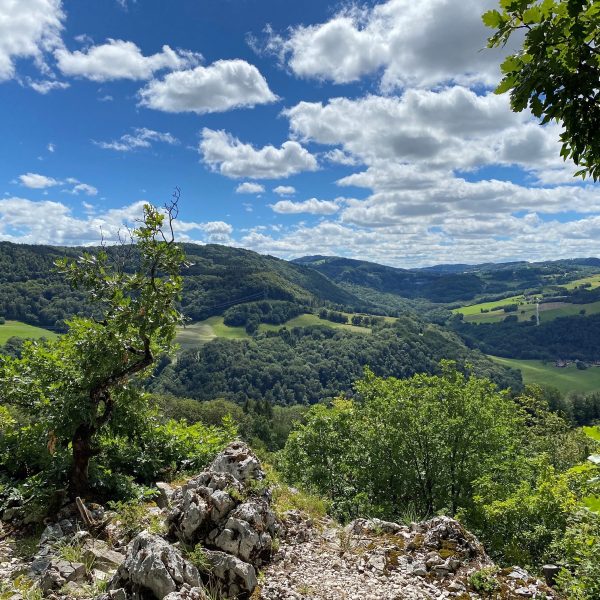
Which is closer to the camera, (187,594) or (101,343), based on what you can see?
(187,594)

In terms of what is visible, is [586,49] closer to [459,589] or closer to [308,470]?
[459,589]

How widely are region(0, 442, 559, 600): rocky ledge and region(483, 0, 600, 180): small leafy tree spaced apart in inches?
326

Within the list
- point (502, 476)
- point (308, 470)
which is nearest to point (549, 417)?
point (502, 476)

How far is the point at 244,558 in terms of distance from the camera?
29.6 ft

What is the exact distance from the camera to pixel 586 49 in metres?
4.17

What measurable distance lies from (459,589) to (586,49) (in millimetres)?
9892

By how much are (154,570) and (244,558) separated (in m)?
2.56

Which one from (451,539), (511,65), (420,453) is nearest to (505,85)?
(511,65)

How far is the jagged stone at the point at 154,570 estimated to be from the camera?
6988 mm

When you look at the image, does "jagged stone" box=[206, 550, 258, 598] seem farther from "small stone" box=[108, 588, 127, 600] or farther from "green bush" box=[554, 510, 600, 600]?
"green bush" box=[554, 510, 600, 600]

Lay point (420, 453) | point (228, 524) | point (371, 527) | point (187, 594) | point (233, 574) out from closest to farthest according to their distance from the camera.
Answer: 1. point (187, 594)
2. point (233, 574)
3. point (228, 524)
4. point (371, 527)
5. point (420, 453)

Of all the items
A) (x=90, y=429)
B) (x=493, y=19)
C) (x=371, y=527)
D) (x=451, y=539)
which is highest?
(x=493, y=19)

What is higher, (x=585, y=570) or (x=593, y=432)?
(x=593, y=432)

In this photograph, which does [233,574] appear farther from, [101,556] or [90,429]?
A: [90,429]
